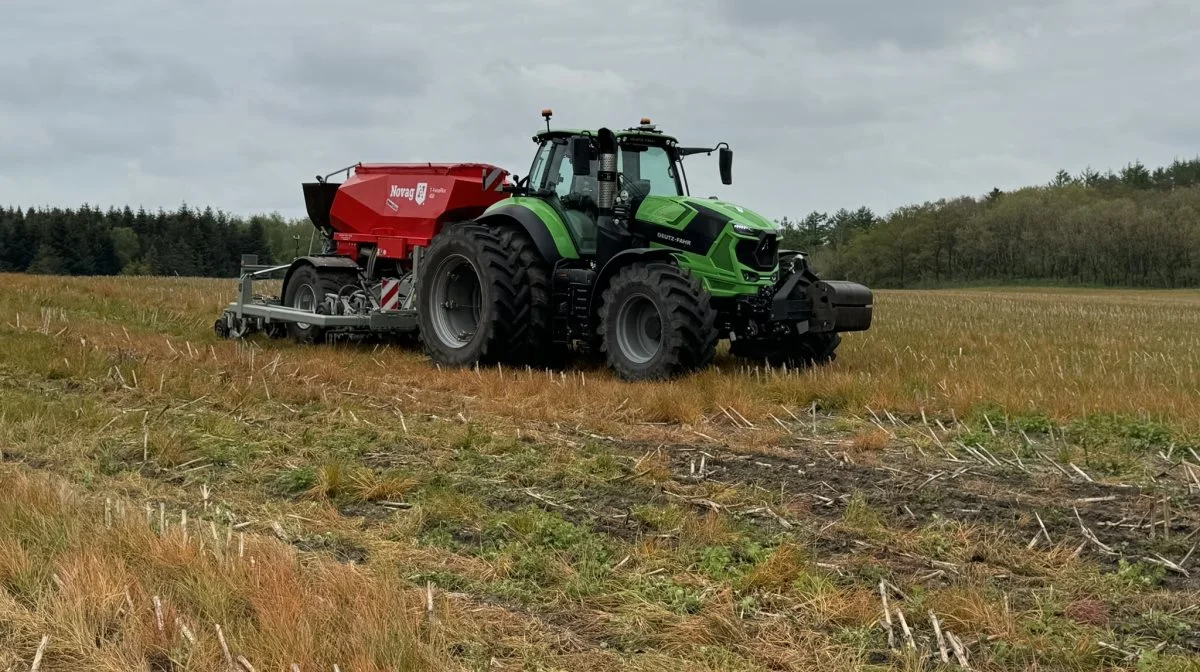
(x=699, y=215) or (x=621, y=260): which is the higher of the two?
(x=699, y=215)

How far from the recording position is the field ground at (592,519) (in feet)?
10.5

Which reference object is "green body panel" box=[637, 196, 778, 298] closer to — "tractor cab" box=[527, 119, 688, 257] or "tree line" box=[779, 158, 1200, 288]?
"tractor cab" box=[527, 119, 688, 257]

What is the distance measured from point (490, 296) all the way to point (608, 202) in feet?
4.90

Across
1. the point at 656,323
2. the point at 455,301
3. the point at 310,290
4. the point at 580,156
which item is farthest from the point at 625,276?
the point at 310,290

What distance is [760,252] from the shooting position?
31.7 ft

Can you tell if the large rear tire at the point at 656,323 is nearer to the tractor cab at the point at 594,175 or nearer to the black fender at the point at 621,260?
the black fender at the point at 621,260

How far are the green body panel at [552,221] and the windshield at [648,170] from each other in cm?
75

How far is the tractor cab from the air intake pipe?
0.12 metres

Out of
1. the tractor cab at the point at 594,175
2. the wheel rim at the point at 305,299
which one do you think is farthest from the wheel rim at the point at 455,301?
the wheel rim at the point at 305,299

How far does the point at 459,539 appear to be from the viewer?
4.43m

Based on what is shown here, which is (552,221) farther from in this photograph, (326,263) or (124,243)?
(124,243)

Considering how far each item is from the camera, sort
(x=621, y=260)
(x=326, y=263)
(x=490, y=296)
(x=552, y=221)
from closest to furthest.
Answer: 1. (x=621, y=260)
2. (x=490, y=296)
3. (x=552, y=221)
4. (x=326, y=263)

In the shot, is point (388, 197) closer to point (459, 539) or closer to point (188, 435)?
point (188, 435)

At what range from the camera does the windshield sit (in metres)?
10.2
